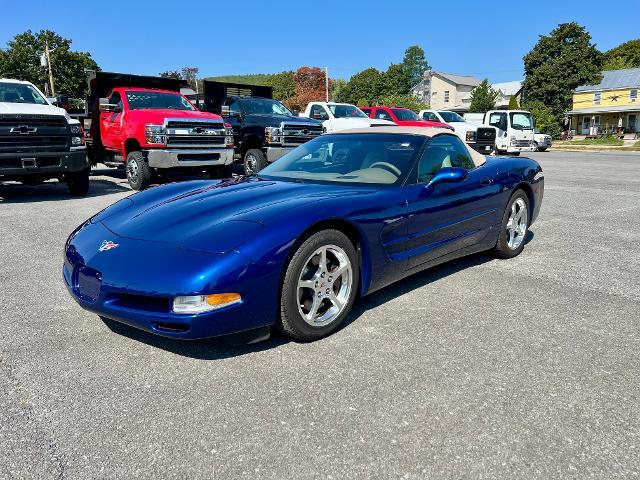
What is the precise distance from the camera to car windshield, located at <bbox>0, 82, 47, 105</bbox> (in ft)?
30.7

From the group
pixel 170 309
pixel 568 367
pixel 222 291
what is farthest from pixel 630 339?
pixel 170 309

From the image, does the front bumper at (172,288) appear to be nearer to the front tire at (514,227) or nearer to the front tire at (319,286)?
the front tire at (319,286)

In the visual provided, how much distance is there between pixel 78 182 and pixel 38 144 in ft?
3.35

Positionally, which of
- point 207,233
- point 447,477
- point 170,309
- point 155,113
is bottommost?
point 447,477

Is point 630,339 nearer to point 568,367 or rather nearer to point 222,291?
point 568,367

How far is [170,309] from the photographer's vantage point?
2623 millimetres

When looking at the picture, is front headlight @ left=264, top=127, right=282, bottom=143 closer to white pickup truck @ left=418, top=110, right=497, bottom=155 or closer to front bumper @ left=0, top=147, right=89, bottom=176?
front bumper @ left=0, top=147, right=89, bottom=176

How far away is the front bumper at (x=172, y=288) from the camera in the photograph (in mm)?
2619

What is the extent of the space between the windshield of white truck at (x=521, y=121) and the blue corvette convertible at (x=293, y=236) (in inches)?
760

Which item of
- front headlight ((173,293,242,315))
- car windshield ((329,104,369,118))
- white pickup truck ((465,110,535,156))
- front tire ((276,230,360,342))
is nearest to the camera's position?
front headlight ((173,293,242,315))

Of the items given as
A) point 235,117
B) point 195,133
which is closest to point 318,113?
point 235,117

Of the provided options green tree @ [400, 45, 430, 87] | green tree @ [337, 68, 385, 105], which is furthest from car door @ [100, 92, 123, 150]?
green tree @ [400, 45, 430, 87]

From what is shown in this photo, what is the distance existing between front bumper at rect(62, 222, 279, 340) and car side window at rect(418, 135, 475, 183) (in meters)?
1.75

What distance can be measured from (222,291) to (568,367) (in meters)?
1.93
